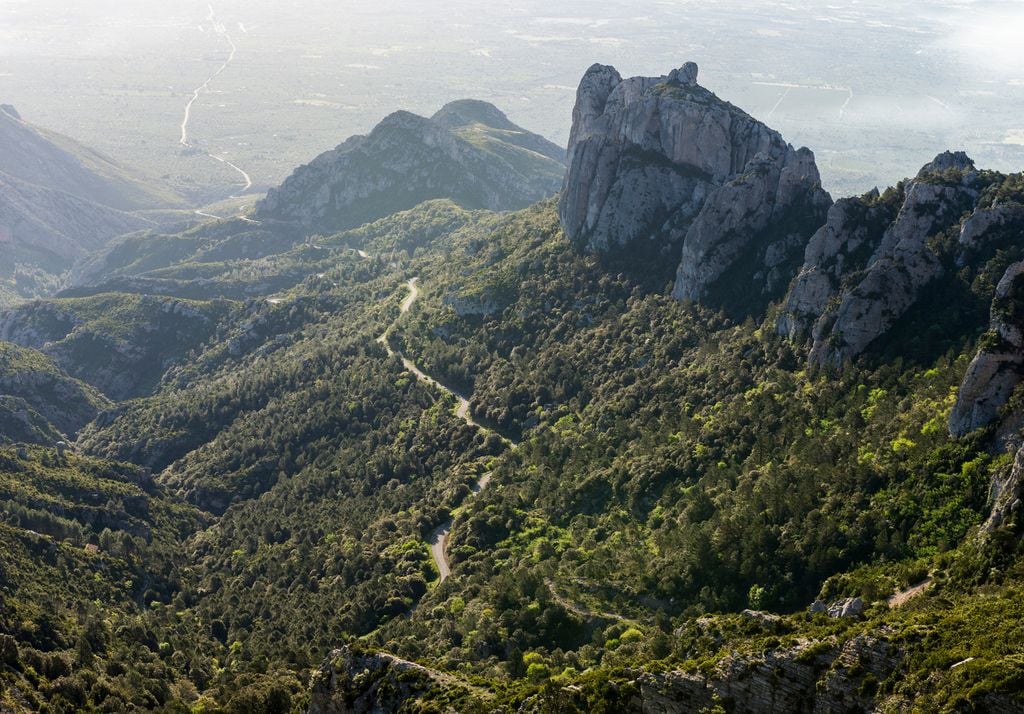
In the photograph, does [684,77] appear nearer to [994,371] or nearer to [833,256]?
[833,256]

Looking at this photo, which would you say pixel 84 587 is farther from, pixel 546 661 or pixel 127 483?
pixel 546 661

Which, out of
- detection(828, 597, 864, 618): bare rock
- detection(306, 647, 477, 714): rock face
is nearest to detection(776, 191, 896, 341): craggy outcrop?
detection(828, 597, 864, 618): bare rock

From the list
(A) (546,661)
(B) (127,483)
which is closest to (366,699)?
(A) (546,661)

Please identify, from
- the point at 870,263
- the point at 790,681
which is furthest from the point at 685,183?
the point at 790,681

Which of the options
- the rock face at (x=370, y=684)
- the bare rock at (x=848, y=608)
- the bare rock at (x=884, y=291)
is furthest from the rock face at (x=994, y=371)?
the rock face at (x=370, y=684)

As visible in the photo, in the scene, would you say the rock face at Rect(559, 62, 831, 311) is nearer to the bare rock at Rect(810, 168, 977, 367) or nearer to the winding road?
the bare rock at Rect(810, 168, 977, 367)
